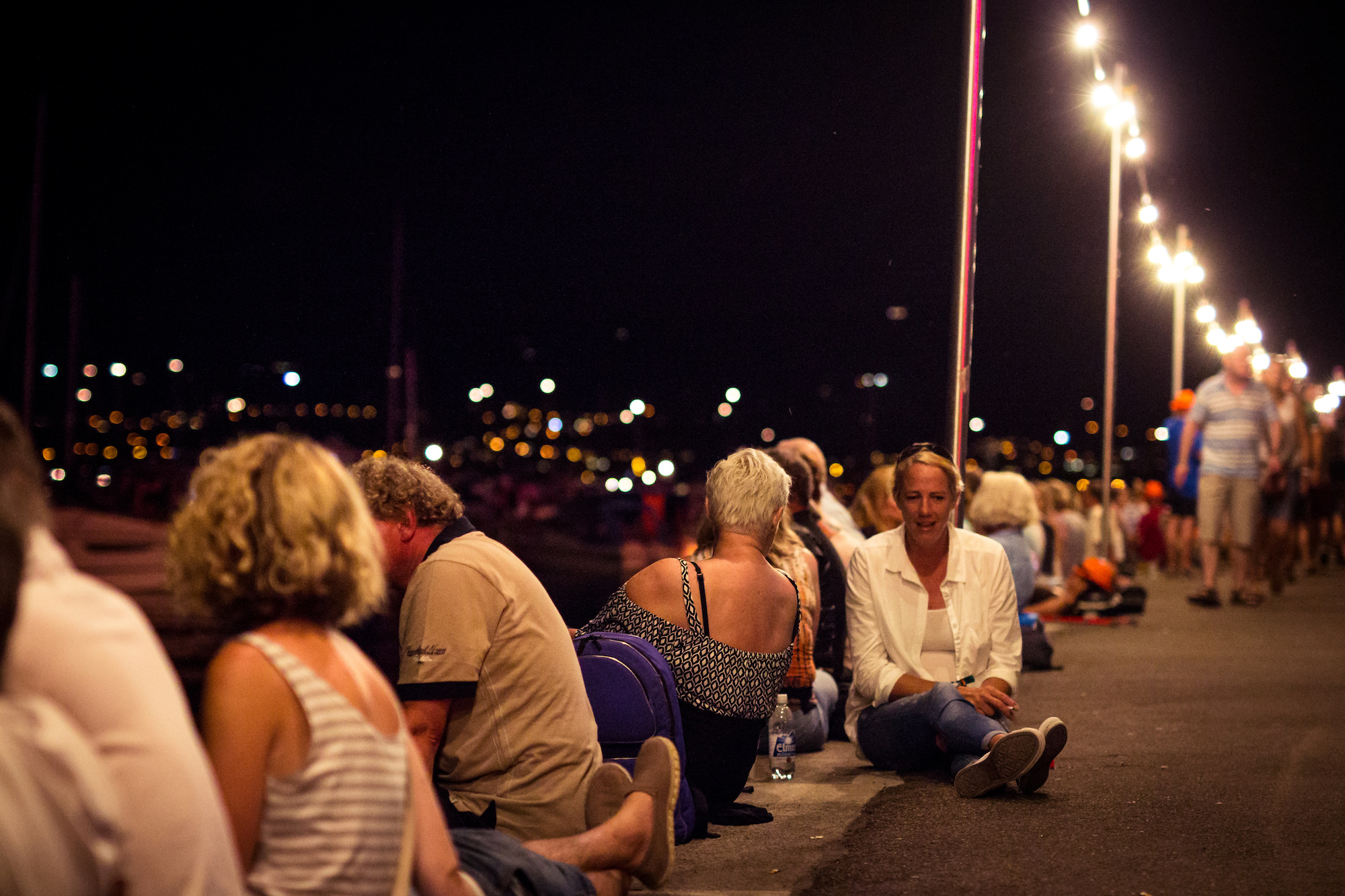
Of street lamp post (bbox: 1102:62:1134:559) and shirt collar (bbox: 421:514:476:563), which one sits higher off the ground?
street lamp post (bbox: 1102:62:1134:559)

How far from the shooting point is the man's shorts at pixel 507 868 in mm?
3541

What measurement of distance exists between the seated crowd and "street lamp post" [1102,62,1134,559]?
1288cm

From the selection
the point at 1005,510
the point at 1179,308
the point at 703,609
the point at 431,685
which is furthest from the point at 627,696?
the point at 1179,308

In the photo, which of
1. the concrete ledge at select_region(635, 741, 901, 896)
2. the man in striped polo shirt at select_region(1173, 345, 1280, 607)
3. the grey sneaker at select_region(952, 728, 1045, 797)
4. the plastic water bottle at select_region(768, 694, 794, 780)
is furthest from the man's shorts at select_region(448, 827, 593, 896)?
→ the man in striped polo shirt at select_region(1173, 345, 1280, 607)

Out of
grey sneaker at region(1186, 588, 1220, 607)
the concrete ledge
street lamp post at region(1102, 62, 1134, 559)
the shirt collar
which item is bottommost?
the concrete ledge

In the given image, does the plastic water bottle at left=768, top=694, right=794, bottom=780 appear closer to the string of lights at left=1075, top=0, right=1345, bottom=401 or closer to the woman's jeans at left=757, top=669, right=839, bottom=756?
the woman's jeans at left=757, top=669, right=839, bottom=756

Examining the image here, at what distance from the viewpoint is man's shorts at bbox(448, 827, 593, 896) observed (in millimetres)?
3541

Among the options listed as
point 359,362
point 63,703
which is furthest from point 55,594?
point 359,362

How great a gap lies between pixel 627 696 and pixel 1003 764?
1809 mm

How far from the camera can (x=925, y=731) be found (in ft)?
21.3

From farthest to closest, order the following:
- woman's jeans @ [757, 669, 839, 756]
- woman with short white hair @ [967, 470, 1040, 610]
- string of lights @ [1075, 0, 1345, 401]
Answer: string of lights @ [1075, 0, 1345, 401] → woman with short white hair @ [967, 470, 1040, 610] → woman's jeans @ [757, 669, 839, 756]

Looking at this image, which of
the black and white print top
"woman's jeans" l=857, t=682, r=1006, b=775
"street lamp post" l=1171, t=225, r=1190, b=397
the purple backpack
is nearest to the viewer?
the purple backpack

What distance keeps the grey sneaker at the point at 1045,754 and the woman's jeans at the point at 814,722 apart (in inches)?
53.3

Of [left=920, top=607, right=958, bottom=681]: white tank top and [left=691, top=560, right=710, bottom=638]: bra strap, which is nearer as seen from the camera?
[left=691, top=560, right=710, bottom=638]: bra strap
